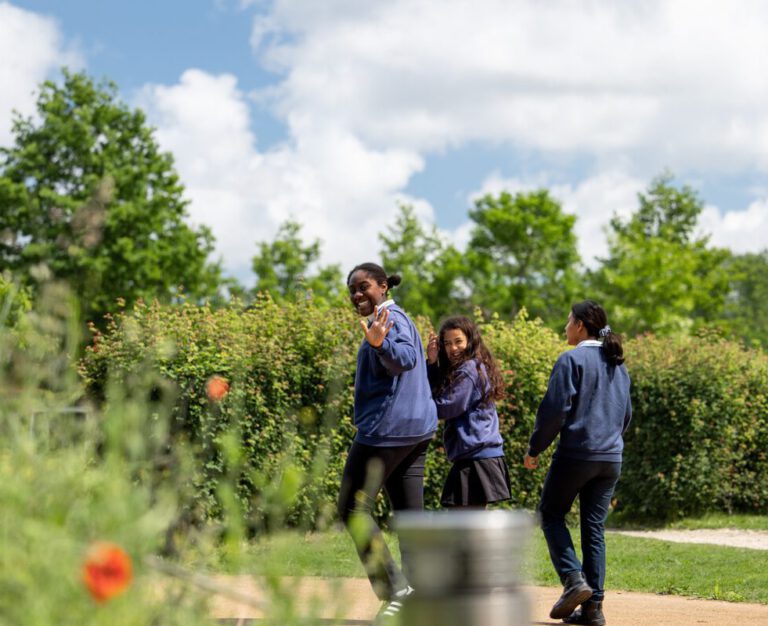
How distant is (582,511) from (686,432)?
7584mm

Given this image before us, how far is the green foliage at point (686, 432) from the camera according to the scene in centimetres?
1377

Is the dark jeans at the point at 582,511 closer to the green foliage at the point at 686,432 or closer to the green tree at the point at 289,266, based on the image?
the green foliage at the point at 686,432

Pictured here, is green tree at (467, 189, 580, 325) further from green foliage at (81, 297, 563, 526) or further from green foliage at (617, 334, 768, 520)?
green foliage at (81, 297, 563, 526)

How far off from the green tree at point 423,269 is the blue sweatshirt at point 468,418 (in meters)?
29.8

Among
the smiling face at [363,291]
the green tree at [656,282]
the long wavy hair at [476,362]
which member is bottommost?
the long wavy hair at [476,362]

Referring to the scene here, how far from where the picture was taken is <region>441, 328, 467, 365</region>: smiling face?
23.2ft

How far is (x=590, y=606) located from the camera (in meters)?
6.46

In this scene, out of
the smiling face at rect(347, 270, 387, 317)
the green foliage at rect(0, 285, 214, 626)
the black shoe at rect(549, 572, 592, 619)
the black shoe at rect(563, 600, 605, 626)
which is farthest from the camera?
the black shoe at rect(563, 600, 605, 626)

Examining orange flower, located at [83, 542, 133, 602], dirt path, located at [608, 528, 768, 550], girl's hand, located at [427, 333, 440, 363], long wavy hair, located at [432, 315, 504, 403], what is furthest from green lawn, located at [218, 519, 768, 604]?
orange flower, located at [83, 542, 133, 602]

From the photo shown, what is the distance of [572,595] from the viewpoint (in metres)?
6.32

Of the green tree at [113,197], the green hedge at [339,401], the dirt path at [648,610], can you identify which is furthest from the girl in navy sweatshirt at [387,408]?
the green tree at [113,197]

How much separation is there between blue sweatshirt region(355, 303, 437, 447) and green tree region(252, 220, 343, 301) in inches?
1193

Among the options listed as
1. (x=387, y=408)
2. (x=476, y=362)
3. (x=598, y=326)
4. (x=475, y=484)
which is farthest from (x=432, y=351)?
(x=387, y=408)

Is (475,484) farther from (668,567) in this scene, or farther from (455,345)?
(668,567)
